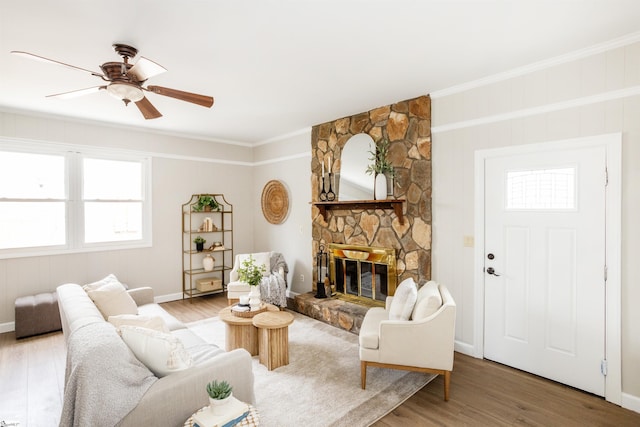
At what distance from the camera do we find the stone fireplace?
13.2 feet

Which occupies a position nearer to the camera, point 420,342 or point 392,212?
point 420,342

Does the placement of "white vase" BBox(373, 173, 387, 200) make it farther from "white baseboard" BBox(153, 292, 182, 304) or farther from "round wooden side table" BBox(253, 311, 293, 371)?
"white baseboard" BBox(153, 292, 182, 304)

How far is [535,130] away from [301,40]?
86.0 inches

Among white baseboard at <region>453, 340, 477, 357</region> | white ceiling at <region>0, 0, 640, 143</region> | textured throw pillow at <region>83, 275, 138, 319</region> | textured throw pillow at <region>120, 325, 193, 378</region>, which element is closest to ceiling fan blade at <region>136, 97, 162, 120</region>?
white ceiling at <region>0, 0, 640, 143</region>

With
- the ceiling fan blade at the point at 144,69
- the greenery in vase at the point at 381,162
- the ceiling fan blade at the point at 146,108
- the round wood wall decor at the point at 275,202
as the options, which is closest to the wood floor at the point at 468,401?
the greenery in vase at the point at 381,162

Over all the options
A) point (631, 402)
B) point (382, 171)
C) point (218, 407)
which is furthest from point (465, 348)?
point (218, 407)

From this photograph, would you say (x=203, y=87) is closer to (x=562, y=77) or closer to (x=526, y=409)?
(x=562, y=77)

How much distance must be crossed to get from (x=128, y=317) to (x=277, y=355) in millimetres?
1355

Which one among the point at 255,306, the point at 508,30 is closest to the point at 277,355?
the point at 255,306

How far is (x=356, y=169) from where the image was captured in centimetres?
443

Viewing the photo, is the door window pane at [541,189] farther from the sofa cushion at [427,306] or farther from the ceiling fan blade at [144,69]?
the ceiling fan blade at [144,69]

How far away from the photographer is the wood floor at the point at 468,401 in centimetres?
236

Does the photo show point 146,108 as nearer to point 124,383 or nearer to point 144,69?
point 144,69

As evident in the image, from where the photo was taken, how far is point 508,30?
234cm
